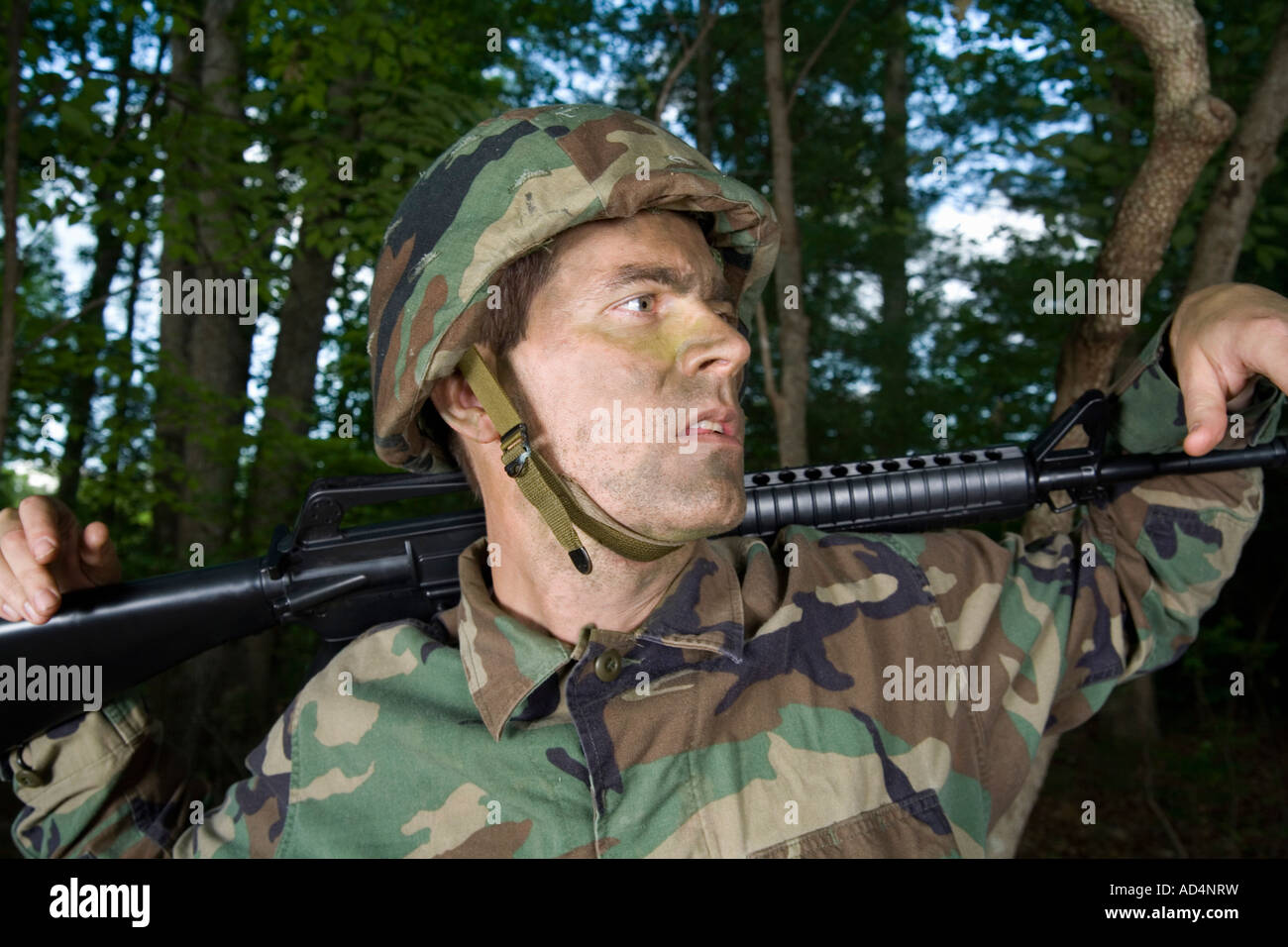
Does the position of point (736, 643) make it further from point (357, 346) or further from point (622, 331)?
point (357, 346)

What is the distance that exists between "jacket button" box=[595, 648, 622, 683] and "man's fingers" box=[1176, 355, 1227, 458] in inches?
48.1

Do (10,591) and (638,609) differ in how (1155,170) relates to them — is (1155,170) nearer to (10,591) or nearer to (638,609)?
(638,609)

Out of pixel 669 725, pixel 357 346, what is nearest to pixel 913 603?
pixel 669 725

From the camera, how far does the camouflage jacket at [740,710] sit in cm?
203

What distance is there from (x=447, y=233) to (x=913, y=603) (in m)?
1.38

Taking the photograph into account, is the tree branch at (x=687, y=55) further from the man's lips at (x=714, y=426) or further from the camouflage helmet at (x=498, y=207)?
the man's lips at (x=714, y=426)

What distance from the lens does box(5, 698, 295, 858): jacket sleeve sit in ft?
7.47

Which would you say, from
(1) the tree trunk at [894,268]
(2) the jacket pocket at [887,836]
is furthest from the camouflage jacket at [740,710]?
(1) the tree trunk at [894,268]

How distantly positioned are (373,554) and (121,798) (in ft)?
2.75

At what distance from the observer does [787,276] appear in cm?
452

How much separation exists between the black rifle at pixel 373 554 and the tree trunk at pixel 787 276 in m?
1.78

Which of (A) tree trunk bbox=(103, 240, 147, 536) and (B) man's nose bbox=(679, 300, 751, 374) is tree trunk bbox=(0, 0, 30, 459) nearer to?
(A) tree trunk bbox=(103, 240, 147, 536)

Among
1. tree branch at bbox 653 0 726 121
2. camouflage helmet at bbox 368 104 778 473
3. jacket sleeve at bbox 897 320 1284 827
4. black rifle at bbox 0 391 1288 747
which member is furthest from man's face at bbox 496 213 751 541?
tree branch at bbox 653 0 726 121

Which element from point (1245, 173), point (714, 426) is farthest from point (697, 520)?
point (1245, 173)
